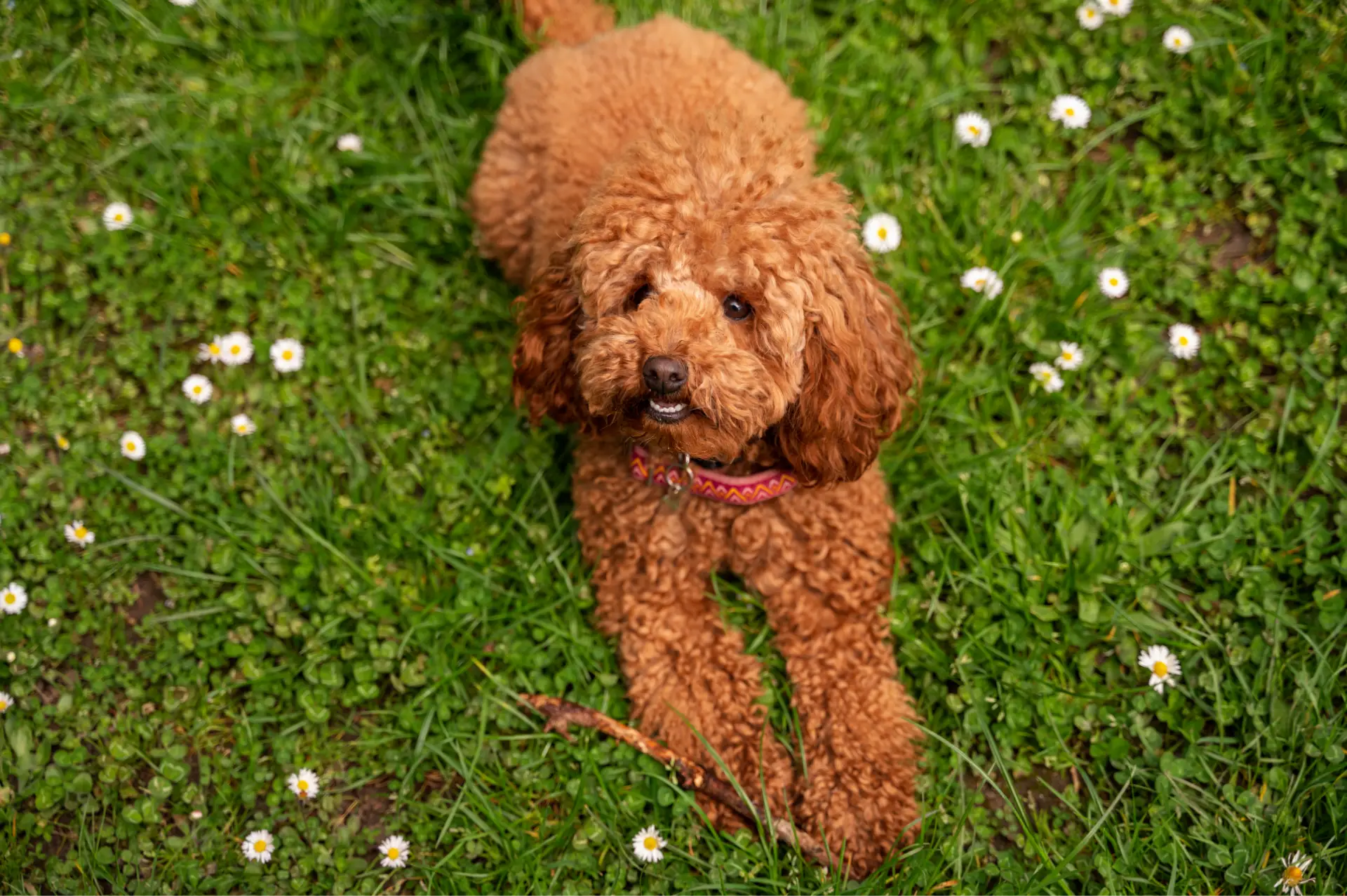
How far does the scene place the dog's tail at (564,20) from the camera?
3.82 m

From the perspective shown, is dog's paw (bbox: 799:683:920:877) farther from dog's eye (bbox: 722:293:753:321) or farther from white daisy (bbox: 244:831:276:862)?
white daisy (bbox: 244:831:276:862)

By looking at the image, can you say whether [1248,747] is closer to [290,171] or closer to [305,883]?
[305,883]

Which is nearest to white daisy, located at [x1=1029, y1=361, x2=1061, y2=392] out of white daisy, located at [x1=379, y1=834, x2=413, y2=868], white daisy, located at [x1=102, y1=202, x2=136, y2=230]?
white daisy, located at [x1=379, y1=834, x2=413, y2=868]

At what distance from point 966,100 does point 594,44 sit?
1523 mm

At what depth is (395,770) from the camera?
3051 mm

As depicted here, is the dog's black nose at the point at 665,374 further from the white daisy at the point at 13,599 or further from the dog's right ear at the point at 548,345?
the white daisy at the point at 13,599

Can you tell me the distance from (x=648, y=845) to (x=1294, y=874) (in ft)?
5.60

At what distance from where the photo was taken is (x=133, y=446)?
3.46 metres

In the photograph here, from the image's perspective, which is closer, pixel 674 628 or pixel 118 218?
pixel 674 628

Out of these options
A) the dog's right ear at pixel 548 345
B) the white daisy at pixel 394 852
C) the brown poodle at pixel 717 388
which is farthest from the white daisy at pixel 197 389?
the white daisy at pixel 394 852

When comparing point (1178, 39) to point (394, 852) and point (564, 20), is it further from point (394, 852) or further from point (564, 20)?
point (394, 852)

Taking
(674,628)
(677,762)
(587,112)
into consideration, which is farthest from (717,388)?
(587,112)

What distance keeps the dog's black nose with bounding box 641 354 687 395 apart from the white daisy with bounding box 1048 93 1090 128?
7.62 ft

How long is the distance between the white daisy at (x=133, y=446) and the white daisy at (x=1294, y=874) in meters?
3.73
